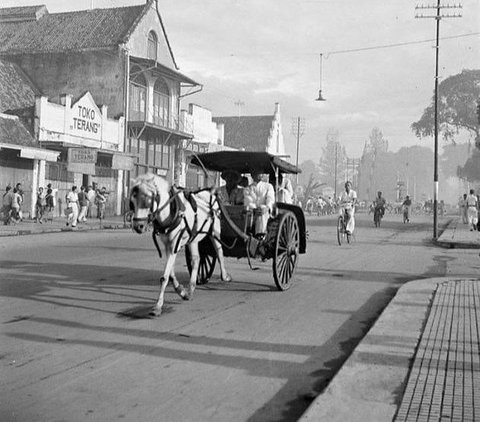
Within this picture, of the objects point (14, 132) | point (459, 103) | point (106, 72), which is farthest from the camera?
point (459, 103)

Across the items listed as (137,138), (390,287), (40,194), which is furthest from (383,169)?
(390,287)

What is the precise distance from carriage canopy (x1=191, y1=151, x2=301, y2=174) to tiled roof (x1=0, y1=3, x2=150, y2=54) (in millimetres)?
25049

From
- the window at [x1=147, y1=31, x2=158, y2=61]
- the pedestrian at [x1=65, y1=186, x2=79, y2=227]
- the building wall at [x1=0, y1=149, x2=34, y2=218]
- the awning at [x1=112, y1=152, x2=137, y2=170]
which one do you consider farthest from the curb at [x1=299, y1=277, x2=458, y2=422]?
the window at [x1=147, y1=31, x2=158, y2=61]

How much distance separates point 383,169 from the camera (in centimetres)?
12638

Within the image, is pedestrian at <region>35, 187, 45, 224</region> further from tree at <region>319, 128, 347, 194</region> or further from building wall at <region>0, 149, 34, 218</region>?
tree at <region>319, 128, 347, 194</region>

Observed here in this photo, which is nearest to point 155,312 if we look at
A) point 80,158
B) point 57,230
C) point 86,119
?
point 57,230

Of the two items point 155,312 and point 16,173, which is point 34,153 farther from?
point 155,312

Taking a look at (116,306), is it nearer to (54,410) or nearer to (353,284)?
(54,410)

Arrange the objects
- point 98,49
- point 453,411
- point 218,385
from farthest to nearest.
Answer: point 98,49 < point 218,385 < point 453,411

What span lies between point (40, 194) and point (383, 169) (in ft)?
357

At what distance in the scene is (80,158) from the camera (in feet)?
88.5

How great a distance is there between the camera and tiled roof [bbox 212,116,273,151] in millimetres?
61406

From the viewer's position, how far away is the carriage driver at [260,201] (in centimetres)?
869

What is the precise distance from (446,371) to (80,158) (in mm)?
24421
